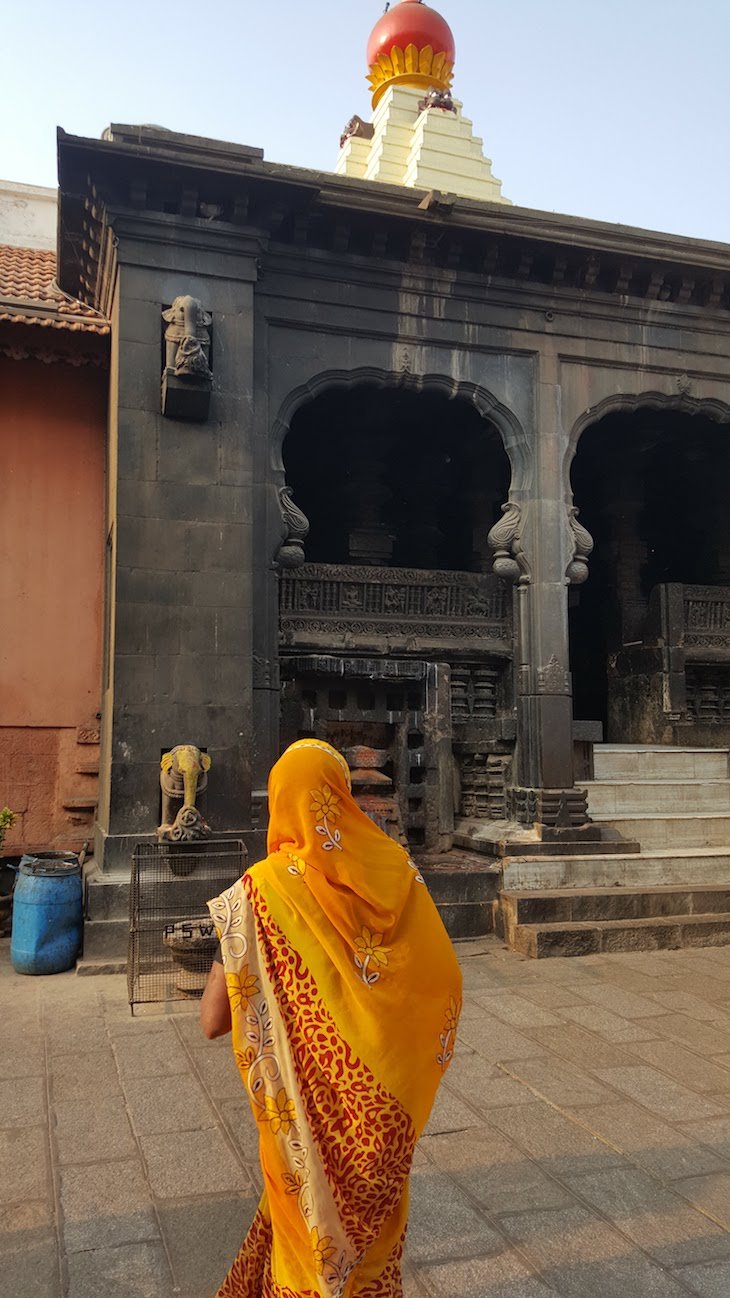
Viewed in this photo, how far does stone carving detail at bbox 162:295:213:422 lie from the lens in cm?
699

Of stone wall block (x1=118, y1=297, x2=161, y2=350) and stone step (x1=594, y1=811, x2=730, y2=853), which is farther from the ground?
stone wall block (x1=118, y1=297, x2=161, y2=350)

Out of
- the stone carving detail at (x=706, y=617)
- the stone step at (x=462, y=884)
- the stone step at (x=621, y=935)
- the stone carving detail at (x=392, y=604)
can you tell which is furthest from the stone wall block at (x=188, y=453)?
the stone carving detail at (x=706, y=617)

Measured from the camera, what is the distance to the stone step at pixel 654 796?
9430 mm

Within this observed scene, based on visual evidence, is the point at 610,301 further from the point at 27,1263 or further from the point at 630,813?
Result: the point at 27,1263

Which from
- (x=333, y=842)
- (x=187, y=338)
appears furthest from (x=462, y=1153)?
(x=187, y=338)

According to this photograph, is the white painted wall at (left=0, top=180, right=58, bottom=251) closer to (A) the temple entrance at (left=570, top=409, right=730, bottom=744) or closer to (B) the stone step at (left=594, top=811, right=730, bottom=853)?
(A) the temple entrance at (left=570, top=409, right=730, bottom=744)

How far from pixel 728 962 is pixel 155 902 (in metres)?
4.19

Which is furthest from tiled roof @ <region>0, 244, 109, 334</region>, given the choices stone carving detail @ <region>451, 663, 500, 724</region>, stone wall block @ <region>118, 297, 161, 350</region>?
stone carving detail @ <region>451, 663, 500, 724</region>

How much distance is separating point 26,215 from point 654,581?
35.2ft

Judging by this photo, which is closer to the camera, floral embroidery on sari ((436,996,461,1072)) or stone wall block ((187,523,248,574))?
floral embroidery on sari ((436,996,461,1072))

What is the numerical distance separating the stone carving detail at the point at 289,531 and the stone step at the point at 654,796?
3.81 meters

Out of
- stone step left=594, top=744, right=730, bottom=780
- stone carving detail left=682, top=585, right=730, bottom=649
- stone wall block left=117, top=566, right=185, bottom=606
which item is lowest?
stone step left=594, top=744, right=730, bottom=780

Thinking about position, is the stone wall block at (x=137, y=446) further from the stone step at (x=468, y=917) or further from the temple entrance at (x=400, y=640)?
the stone step at (x=468, y=917)

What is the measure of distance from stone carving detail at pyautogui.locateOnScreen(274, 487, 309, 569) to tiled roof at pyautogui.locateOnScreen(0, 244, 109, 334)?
2.27 metres
